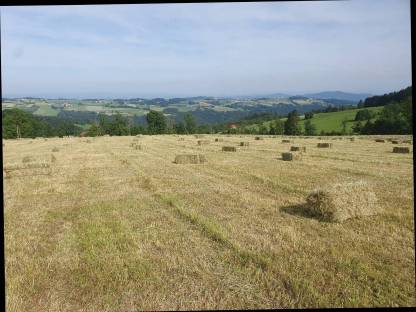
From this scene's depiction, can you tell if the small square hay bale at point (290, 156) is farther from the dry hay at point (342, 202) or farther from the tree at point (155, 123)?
the tree at point (155, 123)

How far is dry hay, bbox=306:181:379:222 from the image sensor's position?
424 inches

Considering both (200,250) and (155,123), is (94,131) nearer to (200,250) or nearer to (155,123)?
(155,123)

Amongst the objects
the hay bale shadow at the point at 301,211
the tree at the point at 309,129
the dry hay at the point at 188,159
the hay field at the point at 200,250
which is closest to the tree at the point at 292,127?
the tree at the point at 309,129

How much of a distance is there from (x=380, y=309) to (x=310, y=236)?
367 cm

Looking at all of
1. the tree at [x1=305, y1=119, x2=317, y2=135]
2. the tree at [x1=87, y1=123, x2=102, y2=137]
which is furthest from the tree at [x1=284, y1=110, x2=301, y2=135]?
the tree at [x1=87, y1=123, x2=102, y2=137]

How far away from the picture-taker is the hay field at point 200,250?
6641mm

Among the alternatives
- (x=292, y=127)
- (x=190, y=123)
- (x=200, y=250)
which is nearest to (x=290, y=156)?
(x=200, y=250)

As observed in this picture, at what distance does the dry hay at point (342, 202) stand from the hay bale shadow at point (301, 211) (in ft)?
0.26

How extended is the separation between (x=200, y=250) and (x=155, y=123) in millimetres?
114915

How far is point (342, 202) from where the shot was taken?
35.4ft

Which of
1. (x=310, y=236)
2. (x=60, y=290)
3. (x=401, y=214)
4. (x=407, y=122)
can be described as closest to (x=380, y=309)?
(x=310, y=236)

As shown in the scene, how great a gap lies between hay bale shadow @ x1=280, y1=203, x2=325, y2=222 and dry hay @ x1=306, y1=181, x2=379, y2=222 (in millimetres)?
81

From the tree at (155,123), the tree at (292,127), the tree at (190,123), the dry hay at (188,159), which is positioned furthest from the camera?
the tree at (190,123)

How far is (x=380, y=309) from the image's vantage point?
583 cm
